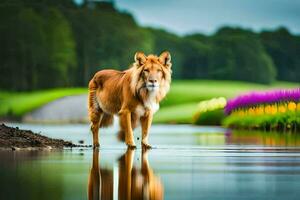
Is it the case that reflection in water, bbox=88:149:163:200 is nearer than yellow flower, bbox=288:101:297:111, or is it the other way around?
reflection in water, bbox=88:149:163:200

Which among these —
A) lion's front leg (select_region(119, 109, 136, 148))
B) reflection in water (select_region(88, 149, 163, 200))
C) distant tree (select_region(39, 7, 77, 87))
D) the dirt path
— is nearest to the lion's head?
lion's front leg (select_region(119, 109, 136, 148))

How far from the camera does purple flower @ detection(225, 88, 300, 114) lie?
29.8m

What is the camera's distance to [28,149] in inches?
695

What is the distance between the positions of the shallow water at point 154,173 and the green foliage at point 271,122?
1006 centimetres

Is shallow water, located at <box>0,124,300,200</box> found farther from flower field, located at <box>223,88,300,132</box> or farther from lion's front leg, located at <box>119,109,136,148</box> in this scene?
flower field, located at <box>223,88,300,132</box>

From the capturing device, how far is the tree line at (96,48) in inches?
3957

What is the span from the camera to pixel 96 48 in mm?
107312

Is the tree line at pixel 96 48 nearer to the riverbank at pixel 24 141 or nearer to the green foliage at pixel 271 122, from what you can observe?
the green foliage at pixel 271 122

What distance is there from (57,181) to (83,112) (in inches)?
1648

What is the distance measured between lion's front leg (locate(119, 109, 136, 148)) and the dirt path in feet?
100

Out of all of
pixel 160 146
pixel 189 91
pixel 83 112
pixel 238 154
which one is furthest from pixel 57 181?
pixel 189 91

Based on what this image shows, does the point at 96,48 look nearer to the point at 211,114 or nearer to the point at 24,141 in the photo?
the point at 211,114

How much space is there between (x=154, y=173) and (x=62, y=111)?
42.8 metres

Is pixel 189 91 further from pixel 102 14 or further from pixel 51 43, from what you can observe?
pixel 102 14
